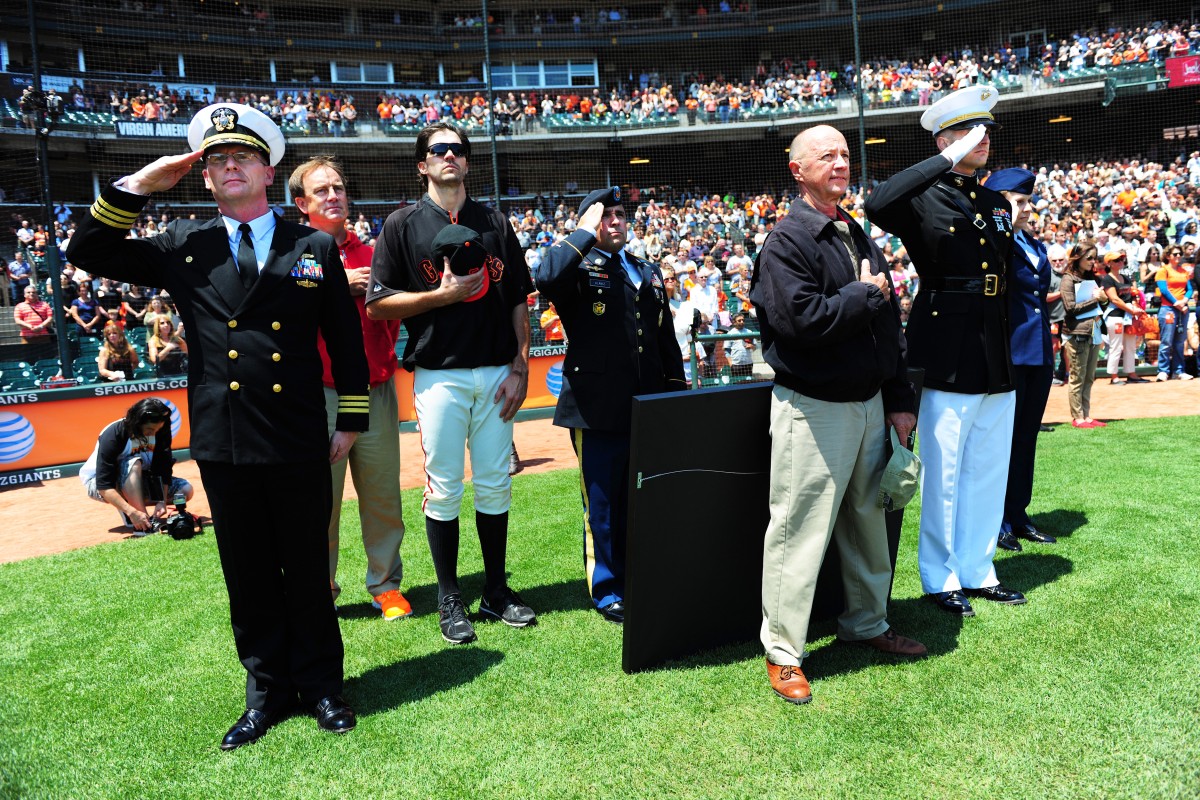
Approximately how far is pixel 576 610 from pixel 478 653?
2.06 feet

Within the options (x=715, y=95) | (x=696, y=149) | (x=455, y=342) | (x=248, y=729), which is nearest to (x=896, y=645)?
(x=455, y=342)

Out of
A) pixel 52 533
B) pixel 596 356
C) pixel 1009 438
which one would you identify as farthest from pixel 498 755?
pixel 52 533

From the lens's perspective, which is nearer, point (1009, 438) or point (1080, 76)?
point (1009, 438)

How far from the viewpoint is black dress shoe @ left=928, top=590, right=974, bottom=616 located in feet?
12.7

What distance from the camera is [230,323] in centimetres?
291

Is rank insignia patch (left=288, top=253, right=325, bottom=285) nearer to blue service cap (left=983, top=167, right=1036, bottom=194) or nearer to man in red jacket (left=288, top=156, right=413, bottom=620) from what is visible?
man in red jacket (left=288, top=156, right=413, bottom=620)

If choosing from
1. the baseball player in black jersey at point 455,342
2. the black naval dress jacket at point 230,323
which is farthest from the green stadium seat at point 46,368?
the black naval dress jacket at point 230,323

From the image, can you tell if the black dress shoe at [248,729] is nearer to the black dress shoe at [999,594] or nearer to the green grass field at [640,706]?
the green grass field at [640,706]

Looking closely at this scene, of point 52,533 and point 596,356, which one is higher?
point 596,356

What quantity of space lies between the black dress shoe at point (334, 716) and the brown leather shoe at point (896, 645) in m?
1.98

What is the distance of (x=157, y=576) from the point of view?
5324mm

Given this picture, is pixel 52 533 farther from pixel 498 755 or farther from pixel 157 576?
pixel 498 755

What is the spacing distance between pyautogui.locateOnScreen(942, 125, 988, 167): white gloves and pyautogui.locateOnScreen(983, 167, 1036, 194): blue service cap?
1.12 metres

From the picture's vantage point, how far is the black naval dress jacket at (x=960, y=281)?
3908mm
